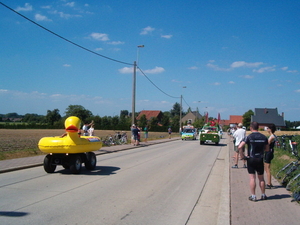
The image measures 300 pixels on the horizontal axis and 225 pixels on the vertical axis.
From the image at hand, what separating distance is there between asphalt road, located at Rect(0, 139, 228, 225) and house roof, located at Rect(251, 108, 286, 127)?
9565 centimetres

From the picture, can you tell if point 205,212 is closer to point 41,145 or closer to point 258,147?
point 258,147

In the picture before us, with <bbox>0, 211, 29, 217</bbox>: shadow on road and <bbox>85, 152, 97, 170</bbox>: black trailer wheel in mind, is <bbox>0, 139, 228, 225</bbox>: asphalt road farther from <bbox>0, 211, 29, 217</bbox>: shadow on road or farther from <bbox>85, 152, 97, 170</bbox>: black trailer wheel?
<bbox>85, 152, 97, 170</bbox>: black trailer wheel

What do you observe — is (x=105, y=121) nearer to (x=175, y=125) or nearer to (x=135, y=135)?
(x=175, y=125)

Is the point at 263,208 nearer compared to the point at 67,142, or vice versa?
the point at 263,208

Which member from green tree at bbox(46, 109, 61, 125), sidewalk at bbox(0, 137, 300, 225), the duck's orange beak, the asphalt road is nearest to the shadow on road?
the asphalt road

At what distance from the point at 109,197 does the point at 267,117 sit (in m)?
103

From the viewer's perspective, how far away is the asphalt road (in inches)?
217

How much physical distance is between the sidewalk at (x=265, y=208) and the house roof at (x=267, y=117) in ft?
317

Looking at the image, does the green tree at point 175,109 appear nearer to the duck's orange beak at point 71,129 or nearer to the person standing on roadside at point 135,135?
the person standing on roadside at point 135,135

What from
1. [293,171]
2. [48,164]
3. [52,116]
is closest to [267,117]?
[52,116]

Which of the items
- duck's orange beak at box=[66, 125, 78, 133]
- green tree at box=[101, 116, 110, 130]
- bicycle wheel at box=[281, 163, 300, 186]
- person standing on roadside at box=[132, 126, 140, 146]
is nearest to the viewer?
bicycle wheel at box=[281, 163, 300, 186]

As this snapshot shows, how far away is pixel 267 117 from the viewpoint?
10119cm

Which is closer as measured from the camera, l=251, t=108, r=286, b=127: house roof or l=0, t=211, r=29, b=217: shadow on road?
l=0, t=211, r=29, b=217: shadow on road

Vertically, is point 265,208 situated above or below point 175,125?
below
